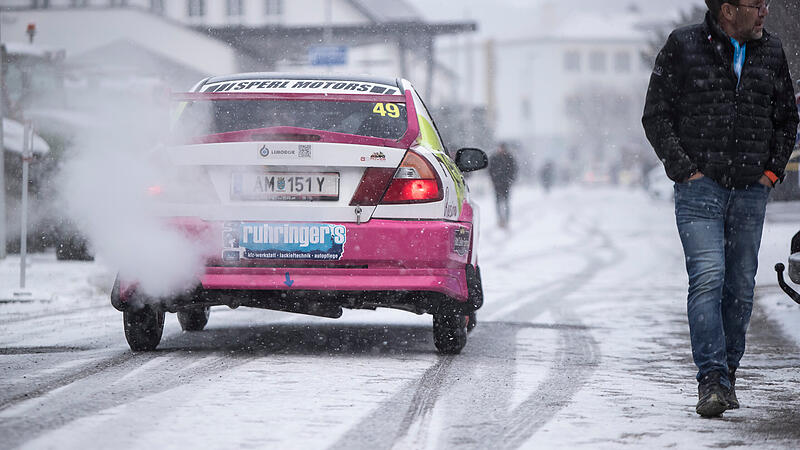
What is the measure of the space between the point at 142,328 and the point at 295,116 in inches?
55.8

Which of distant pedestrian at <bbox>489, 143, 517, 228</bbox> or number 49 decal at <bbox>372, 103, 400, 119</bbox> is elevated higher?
number 49 decal at <bbox>372, 103, 400, 119</bbox>

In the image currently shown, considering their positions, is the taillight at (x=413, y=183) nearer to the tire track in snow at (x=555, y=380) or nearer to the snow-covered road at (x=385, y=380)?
the snow-covered road at (x=385, y=380)

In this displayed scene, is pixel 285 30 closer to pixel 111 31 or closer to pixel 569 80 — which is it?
pixel 111 31

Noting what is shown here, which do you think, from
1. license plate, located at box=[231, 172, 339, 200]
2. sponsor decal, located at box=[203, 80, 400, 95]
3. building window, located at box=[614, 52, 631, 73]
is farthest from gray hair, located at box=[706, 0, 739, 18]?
building window, located at box=[614, 52, 631, 73]

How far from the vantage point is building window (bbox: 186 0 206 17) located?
63344 millimetres

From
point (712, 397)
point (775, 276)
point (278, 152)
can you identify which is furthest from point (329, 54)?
point (712, 397)

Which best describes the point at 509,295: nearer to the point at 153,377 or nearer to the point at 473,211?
the point at 473,211

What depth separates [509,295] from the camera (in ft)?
39.2

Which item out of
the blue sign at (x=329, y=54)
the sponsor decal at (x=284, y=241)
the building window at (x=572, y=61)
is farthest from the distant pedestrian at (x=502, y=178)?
the building window at (x=572, y=61)

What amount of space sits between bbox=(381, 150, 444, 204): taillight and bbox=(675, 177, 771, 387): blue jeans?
1.52m

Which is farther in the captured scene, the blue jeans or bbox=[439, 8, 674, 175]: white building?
bbox=[439, 8, 674, 175]: white building

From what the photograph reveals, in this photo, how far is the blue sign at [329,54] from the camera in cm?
3836

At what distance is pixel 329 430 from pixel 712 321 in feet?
5.71

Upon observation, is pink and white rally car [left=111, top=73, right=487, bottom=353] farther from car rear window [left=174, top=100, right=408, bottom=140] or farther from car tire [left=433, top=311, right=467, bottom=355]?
car tire [left=433, top=311, right=467, bottom=355]
